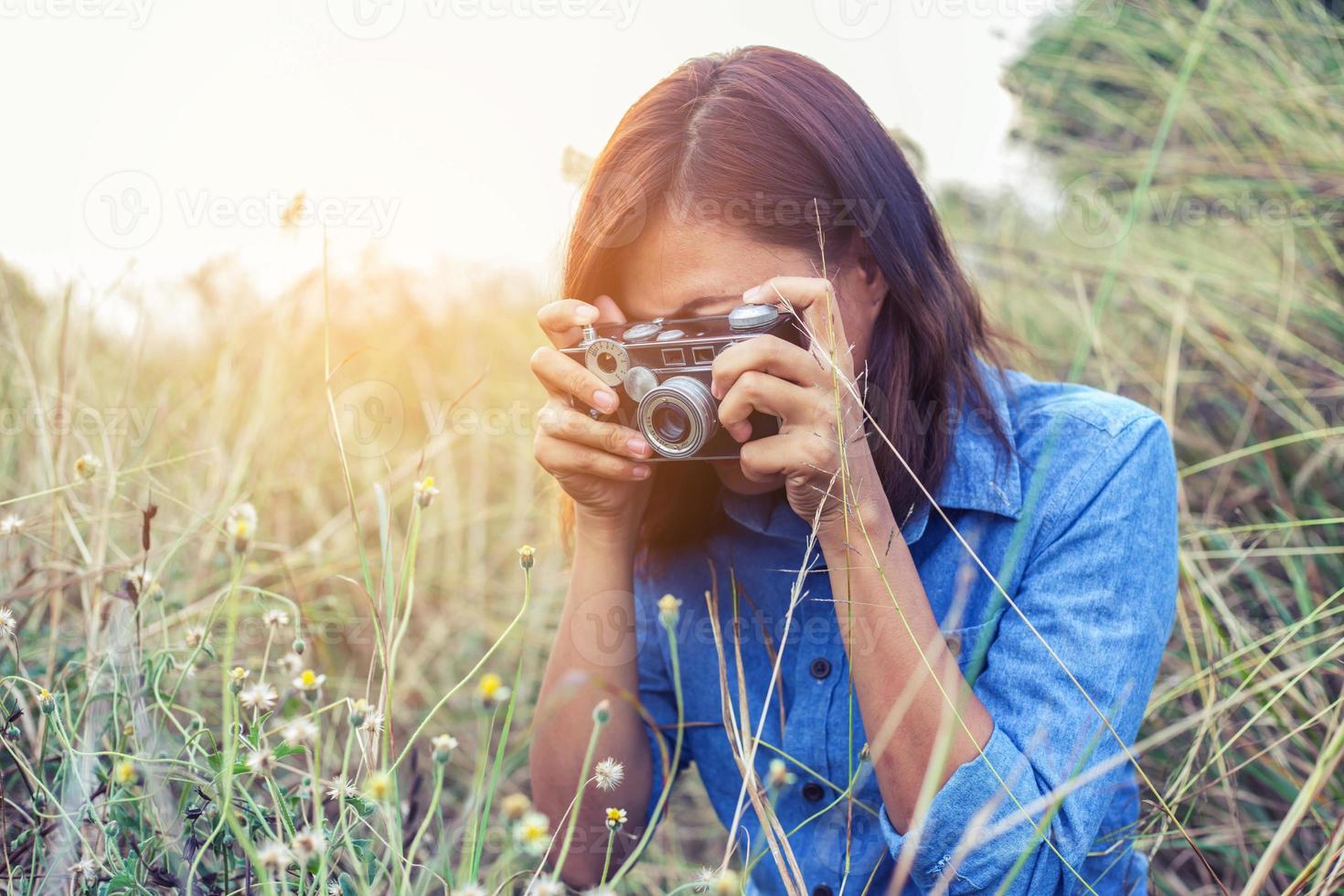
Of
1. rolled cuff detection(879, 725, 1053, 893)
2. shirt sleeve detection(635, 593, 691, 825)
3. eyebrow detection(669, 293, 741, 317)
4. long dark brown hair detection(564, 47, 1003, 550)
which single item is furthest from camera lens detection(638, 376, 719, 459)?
rolled cuff detection(879, 725, 1053, 893)

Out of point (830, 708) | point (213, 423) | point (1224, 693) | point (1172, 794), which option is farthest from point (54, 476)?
point (1224, 693)

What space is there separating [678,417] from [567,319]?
0.24 metres

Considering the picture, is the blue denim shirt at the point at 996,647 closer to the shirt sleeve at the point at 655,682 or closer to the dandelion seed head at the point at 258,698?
the shirt sleeve at the point at 655,682

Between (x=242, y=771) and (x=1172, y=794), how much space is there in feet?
3.91

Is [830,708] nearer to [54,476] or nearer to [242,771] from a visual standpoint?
[242,771]

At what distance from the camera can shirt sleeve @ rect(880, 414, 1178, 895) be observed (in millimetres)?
1049

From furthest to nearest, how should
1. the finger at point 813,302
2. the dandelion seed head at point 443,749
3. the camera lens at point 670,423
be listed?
the camera lens at point 670,423, the finger at point 813,302, the dandelion seed head at point 443,749

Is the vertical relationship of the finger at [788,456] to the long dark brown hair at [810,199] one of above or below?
below

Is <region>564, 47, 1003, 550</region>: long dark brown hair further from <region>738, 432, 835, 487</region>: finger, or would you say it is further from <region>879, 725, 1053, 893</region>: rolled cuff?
<region>879, 725, 1053, 893</region>: rolled cuff

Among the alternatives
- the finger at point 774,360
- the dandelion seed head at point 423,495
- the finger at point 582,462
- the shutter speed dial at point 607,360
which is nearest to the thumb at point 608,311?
the shutter speed dial at point 607,360

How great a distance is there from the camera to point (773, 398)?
115cm

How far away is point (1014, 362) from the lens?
2.41 meters

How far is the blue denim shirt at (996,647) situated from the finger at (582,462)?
0.24 m

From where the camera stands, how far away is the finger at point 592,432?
1.31 meters
